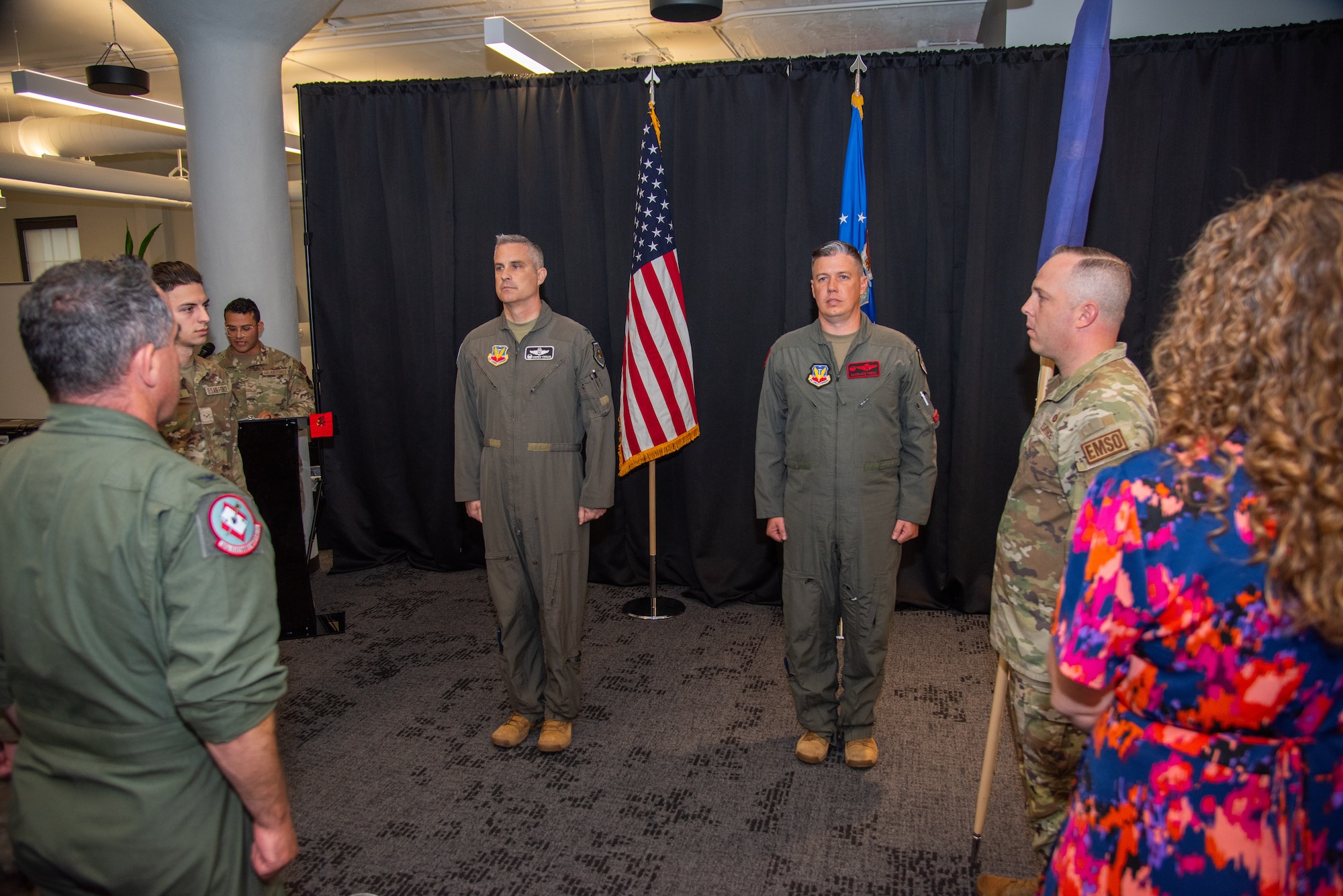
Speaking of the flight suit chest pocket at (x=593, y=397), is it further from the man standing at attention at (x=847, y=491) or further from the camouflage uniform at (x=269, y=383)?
the camouflage uniform at (x=269, y=383)

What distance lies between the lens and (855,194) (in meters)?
3.86

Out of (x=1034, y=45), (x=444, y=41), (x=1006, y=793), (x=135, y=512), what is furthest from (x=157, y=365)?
(x=444, y=41)

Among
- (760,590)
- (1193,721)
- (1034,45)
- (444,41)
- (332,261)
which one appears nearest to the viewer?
(1193,721)

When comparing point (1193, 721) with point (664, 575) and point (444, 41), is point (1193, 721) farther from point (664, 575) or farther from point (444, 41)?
point (444, 41)

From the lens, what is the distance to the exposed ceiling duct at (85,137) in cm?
709

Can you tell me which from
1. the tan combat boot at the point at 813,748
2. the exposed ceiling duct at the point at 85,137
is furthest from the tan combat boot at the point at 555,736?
the exposed ceiling duct at the point at 85,137

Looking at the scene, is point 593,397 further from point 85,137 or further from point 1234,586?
point 85,137

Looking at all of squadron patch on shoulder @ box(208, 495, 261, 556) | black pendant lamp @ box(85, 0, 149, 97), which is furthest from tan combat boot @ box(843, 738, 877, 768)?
black pendant lamp @ box(85, 0, 149, 97)

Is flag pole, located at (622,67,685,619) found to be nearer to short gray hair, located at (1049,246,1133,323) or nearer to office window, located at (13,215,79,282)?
short gray hair, located at (1049,246,1133,323)

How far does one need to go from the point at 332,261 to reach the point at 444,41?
1.92m

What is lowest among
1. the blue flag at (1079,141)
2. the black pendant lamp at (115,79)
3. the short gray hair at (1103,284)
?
the short gray hair at (1103,284)

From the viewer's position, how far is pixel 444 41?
5.68 metres

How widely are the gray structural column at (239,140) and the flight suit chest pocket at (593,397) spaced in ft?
8.53

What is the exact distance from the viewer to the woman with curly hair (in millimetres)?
889
